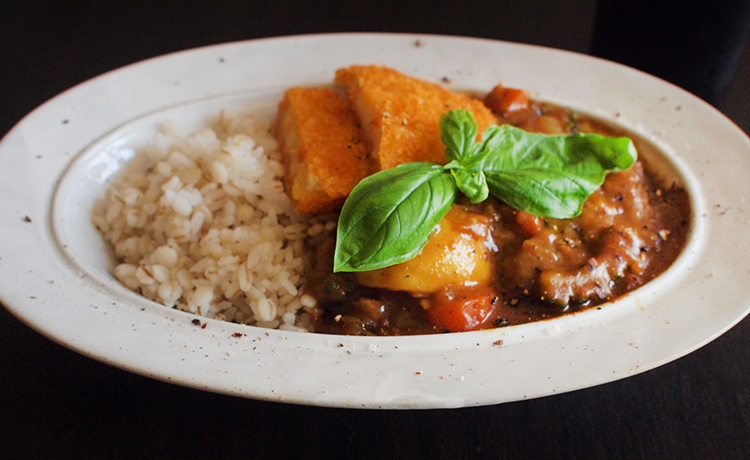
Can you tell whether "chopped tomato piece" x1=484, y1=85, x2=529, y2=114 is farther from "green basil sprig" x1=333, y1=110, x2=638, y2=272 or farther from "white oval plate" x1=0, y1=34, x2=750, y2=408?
"green basil sprig" x1=333, y1=110, x2=638, y2=272

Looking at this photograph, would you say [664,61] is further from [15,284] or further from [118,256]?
[15,284]

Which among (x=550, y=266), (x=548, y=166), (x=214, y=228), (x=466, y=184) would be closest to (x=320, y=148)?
(x=214, y=228)

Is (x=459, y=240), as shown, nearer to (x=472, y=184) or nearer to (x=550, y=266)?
(x=472, y=184)

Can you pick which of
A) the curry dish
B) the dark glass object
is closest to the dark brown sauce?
the curry dish

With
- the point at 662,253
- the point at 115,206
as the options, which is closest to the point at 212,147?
the point at 115,206

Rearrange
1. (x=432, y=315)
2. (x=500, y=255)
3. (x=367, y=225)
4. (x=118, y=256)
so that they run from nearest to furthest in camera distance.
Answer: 1. (x=367, y=225)
2. (x=432, y=315)
3. (x=500, y=255)
4. (x=118, y=256)

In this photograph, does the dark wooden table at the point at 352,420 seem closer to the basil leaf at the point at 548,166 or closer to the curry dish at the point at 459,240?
the curry dish at the point at 459,240

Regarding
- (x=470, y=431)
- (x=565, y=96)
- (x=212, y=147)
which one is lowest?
(x=470, y=431)

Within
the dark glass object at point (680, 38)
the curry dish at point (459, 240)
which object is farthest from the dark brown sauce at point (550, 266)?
the dark glass object at point (680, 38)
